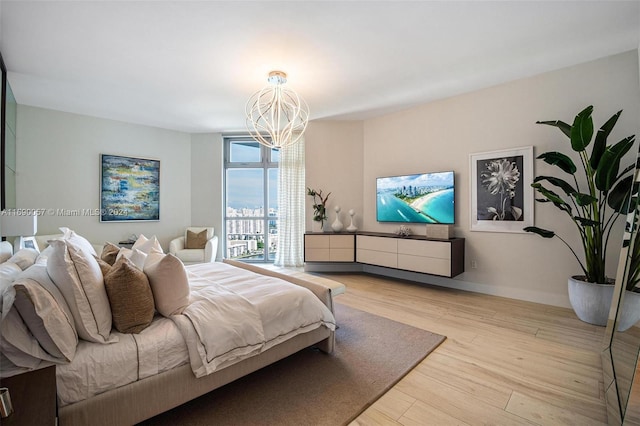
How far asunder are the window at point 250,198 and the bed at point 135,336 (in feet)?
13.5

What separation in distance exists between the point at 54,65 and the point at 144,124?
7.55ft

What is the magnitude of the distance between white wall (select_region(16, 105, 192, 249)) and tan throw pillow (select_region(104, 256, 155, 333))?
421 centimetres

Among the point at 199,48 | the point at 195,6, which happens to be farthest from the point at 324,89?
the point at 195,6

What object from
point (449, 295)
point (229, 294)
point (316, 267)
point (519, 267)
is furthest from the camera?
point (316, 267)

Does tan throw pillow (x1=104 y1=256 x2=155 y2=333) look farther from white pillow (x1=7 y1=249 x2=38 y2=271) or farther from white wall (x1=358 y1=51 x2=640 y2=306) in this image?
white wall (x1=358 y1=51 x2=640 y2=306)

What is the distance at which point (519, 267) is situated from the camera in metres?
3.61

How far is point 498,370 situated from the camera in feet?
6.92

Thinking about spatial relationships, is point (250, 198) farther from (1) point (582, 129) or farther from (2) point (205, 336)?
(1) point (582, 129)

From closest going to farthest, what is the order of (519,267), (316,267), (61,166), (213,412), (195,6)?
1. (213,412)
2. (195,6)
3. (519,267)
4. (61,166)
5. (316,267)

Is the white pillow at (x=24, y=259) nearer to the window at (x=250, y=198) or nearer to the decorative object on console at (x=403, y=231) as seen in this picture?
the decorative object on console at (x=403, y=231)

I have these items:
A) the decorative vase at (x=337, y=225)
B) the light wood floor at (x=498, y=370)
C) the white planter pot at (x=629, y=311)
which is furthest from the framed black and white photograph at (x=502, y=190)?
the decorative vase at (x=337, y=225)

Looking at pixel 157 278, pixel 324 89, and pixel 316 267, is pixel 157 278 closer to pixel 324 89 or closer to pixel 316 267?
pixel 324 89

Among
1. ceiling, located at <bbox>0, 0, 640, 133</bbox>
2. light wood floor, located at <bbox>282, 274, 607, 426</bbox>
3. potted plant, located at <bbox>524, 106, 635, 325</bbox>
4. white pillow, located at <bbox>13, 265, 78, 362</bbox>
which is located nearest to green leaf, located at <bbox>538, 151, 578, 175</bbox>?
potted plant, located at <bbox>524, 106, 635, 325</bbox>

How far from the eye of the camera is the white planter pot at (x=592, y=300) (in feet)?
9.12
